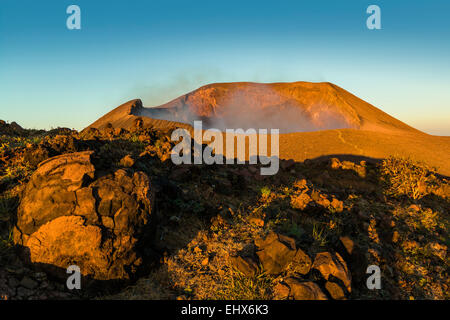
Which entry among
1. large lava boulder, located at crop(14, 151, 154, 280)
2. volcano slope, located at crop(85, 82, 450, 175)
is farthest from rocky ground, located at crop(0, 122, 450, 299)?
volcano slope, located at crop(85, 82, 450, 175)

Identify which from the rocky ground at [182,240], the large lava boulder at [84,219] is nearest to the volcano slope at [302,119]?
the rocky ground at [182,240]

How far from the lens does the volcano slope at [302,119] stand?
15.1m

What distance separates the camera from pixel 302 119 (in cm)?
3173

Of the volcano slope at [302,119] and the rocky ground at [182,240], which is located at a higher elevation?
the volcano slope at [302,119]

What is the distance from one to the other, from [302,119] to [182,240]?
29.8 m

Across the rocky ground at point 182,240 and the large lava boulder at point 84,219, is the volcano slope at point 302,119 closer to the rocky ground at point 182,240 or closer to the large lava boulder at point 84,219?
the rocky ground at point 182,240

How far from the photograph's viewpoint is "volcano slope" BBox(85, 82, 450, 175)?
15.1m

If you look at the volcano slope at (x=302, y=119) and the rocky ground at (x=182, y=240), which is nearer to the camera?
the rocky ground at (x=182, y=240)

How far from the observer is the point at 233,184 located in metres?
6.36

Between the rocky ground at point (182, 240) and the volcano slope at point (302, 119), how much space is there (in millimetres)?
9357

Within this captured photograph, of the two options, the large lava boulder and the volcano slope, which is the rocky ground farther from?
the volcano slope
